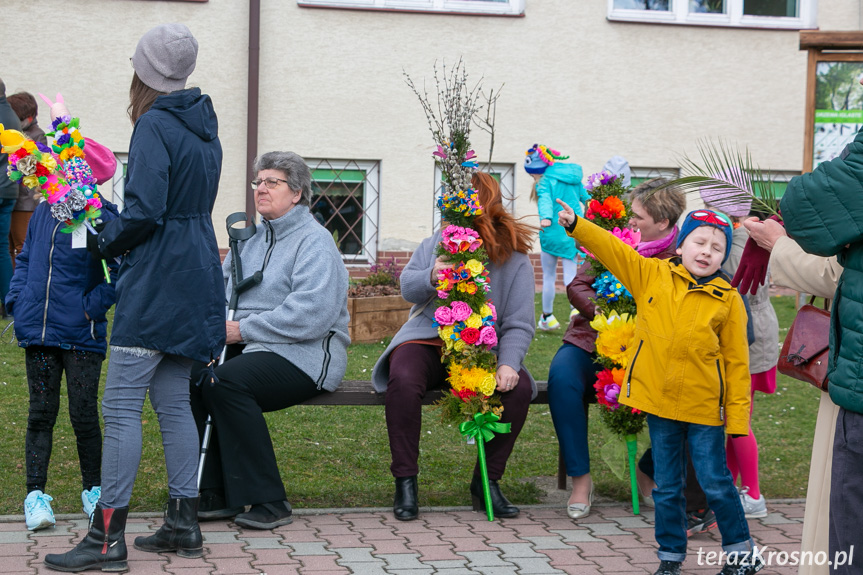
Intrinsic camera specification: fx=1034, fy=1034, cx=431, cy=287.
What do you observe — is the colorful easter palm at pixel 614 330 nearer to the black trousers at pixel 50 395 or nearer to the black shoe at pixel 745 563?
the black shoe at pixel 745 563

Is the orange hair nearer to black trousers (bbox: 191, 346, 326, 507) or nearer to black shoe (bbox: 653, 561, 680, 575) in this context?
black trousers (bbox: 191, 346, 326, 507)

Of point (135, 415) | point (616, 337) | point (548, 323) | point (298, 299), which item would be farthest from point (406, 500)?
point (548, 323)

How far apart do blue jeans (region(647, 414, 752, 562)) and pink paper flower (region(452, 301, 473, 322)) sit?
1.12 meters

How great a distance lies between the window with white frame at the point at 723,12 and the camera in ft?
43.4

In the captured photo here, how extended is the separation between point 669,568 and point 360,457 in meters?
2.31

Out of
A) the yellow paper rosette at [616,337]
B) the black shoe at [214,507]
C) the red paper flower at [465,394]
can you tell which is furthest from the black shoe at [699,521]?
the black shoe at [214,507]

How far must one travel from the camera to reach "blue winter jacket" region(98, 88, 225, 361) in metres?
3.95

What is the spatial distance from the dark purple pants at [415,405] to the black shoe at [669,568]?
3.69ft

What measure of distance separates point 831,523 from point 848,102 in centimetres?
471

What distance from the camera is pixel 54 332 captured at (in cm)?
449

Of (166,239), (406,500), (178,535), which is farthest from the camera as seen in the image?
(406,500)

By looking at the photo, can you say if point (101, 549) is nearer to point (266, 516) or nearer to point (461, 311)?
point (266, 516)

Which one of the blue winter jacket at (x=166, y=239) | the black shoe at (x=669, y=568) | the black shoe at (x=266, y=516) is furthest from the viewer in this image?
the black shoe at (x=266, y=516)

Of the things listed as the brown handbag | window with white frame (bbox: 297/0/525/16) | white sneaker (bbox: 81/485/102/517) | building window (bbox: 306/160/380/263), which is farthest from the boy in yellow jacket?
window with white frame (bbox: 297/0/525/16)
